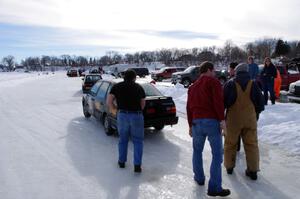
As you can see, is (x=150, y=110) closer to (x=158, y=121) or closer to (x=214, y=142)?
(x=158, y=121)

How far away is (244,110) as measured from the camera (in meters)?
5.83

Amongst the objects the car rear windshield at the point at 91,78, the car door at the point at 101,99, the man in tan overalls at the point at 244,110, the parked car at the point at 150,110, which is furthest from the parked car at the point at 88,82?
the man in tan overalls at the point at 244,110

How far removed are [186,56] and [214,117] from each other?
117428 mm

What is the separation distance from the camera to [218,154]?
528cm

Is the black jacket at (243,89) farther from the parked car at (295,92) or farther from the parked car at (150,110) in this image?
the parked car at (295,92)

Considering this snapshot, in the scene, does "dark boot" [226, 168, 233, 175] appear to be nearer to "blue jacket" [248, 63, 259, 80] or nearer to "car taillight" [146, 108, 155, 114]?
"car taillight" [146, 108, 155, 114]

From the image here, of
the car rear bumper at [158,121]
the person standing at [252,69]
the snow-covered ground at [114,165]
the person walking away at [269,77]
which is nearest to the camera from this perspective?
the snow-covered ground at [114,165]

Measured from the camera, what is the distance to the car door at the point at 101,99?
32.6ft

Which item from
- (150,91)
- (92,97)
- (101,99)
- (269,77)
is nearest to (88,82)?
(92,97)

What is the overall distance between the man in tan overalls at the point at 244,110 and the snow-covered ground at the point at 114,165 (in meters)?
0.46

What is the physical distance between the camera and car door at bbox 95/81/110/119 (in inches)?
392

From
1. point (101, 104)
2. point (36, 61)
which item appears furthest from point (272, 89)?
point (36, 61)

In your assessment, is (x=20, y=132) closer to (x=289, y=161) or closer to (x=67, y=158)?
(x=67, y=158)

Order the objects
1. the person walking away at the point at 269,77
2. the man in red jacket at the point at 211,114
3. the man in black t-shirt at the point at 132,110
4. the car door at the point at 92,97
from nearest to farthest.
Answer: the man in red jacket at the point at 211,114 < the man in black t-shirt at the point at 132,110 < the car door at the point at 92,97 < the person walking away at the point at 269,77
